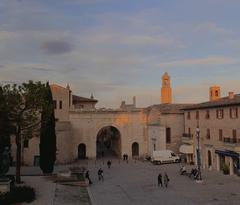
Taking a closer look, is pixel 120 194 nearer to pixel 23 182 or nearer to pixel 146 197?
pixel 146 197

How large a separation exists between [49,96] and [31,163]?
19.1 metres

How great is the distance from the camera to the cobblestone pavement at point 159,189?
30328mm

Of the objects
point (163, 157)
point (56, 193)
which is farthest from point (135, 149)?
point (56, 193)

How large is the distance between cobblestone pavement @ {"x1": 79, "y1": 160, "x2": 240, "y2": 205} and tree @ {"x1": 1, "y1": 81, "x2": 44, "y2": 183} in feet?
25.9

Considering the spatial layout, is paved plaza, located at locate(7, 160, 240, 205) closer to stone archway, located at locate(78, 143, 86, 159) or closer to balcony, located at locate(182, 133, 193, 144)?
balcony, located at locate(182, 133, 193, 144)

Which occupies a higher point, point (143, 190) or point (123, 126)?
point (123, 126)

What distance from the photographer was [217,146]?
4778cm

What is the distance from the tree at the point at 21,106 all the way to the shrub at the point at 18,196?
7074 mm

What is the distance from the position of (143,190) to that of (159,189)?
1504mm

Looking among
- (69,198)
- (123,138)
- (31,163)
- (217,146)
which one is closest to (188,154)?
(217,146)

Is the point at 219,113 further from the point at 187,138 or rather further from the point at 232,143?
the point at 187,138

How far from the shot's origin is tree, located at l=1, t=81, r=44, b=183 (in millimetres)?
35188

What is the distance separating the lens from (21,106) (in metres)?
37.3

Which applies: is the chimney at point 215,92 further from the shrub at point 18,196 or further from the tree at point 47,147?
the shrub at point 18,196
